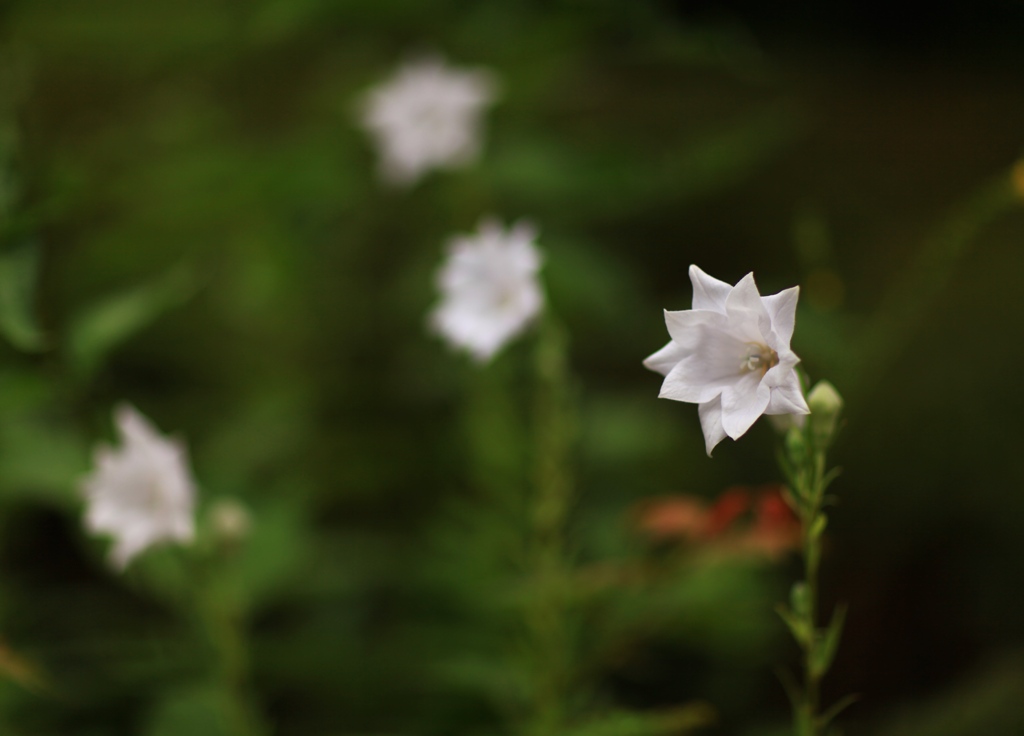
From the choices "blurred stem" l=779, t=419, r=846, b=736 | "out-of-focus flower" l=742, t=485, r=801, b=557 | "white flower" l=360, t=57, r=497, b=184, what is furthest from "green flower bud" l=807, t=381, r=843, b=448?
"white flower" l=360, t=57, r=497, b=184

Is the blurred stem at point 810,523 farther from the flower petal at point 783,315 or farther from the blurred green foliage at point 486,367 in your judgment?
the blurred green foliage at point 486,367

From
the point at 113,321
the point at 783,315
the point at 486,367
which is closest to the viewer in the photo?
the point at 783,315

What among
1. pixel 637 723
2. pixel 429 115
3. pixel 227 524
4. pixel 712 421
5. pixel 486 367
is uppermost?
pixel 429 115

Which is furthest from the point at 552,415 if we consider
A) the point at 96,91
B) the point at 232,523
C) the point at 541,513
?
the point at 96,91

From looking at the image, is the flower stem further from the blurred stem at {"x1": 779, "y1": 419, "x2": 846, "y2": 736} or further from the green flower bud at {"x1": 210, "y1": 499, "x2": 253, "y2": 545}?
the green flower bud at {"x1": 210, "y1": 499, "x2": 253, "y2": 545}

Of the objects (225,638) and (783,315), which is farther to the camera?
(225,638)

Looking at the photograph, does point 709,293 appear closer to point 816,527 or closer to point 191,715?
point 816,527

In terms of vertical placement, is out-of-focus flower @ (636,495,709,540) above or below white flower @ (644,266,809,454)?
above

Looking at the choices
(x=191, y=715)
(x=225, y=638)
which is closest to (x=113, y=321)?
(x=225, y=638)
